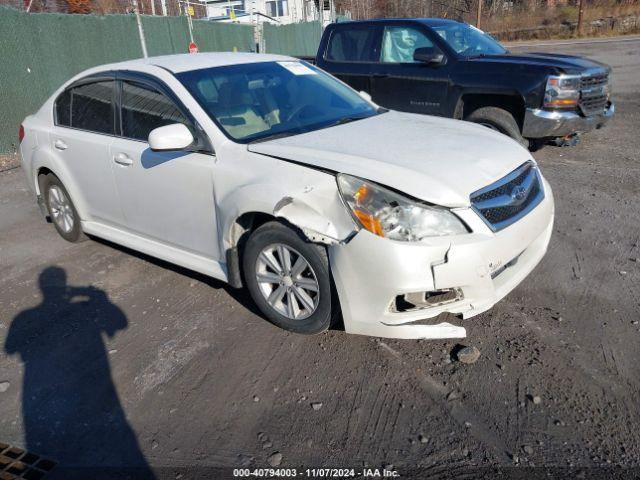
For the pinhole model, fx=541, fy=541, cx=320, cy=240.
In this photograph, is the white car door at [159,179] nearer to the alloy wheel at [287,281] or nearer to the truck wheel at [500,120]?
the alloy wheel at [287,281]

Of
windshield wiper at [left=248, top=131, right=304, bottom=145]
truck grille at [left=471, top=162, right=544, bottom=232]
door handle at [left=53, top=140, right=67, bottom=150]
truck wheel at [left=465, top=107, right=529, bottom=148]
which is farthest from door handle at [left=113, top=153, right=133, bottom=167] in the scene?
truck wheel at [left=465, top=107, right=529, bottom=148]

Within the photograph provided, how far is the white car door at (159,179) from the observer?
3.65 meters

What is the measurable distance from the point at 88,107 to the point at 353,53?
4480 mm

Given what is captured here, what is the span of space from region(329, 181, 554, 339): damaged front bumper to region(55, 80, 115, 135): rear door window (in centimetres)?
248

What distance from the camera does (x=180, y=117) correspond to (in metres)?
3.75

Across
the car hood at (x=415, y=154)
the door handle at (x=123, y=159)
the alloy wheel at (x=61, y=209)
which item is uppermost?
the car hood at (x=415, y=154)

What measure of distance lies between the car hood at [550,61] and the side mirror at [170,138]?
15.3 ft

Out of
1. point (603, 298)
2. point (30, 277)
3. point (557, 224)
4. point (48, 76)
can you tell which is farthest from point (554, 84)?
point (48, 76)

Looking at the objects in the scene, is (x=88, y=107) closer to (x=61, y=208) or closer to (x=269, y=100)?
(x=61, y=208)

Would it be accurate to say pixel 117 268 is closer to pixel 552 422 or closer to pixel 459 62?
pixel 552 422

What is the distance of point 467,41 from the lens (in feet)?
24.5

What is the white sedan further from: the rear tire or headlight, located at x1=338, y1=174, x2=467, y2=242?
the rear tire

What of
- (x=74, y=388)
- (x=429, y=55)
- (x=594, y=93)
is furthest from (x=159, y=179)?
(x=594, y=93)

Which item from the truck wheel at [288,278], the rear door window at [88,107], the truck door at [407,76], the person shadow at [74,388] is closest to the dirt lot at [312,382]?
the person shadow at [74,388]
